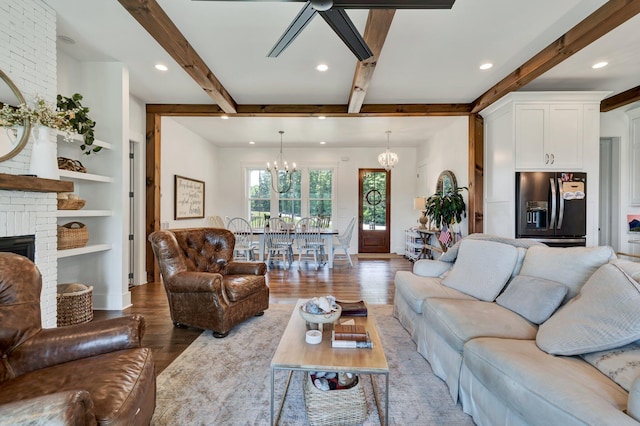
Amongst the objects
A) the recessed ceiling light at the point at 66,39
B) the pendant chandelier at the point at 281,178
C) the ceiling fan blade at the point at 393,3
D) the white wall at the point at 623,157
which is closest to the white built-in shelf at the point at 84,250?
the recessed ceiling light at the point at 66,39

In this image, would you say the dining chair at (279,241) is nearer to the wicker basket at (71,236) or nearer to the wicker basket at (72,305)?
the wicker basket at (71,236)

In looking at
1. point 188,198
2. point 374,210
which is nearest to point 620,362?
point 188,198

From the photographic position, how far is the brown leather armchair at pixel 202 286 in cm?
269

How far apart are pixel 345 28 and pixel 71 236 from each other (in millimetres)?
3162

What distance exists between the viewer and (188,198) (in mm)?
5934

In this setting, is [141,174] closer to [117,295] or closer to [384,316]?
[117,295]

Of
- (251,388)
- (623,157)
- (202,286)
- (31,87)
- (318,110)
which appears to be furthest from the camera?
(318,110)

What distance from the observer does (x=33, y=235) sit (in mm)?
2387

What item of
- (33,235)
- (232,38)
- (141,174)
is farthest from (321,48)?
(141,174)

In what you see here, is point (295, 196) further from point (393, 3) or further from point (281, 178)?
point (393, 3)

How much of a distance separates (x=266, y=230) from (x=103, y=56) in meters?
3.49

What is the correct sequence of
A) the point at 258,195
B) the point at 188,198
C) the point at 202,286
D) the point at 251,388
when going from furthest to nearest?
the point at 258,195
the point at 188,198
the point at 202,286
the point at 251,388

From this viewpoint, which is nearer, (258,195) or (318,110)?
(318,110)

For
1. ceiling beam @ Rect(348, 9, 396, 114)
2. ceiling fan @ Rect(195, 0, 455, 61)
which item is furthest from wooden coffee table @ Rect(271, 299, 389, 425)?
ceiling beam @ Rect(348, 9, 396, 114)
